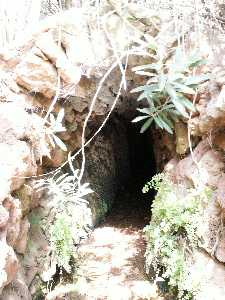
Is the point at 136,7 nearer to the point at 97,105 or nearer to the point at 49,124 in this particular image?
the point at 97,105

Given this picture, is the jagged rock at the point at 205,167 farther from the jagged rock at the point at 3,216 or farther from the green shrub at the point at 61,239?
the jagged rock at the point at 3,216

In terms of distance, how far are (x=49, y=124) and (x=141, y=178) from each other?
20.9 feet

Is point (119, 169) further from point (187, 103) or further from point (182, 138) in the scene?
point (187, 103)

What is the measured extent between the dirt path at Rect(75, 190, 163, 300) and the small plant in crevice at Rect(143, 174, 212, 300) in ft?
1.37

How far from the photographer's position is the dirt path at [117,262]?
4945 millimetres

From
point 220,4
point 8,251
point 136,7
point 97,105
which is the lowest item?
point 8,251

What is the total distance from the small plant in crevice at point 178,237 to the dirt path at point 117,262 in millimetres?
417

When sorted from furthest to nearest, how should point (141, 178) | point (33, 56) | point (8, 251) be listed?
point (141, 178) < point (33, 56) < point (8, 251)

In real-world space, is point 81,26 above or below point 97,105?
above

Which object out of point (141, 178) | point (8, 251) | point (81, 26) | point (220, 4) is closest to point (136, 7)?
point (81, 26)

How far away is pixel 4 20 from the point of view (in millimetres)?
4613

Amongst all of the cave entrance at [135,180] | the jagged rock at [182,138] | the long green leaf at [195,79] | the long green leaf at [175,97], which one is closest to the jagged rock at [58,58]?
the long green leaf at [175,97]

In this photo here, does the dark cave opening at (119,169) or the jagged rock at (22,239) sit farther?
the dark cave opening at (119,169)

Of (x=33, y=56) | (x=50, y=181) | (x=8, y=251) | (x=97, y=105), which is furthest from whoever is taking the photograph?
(x=97, y=105)
